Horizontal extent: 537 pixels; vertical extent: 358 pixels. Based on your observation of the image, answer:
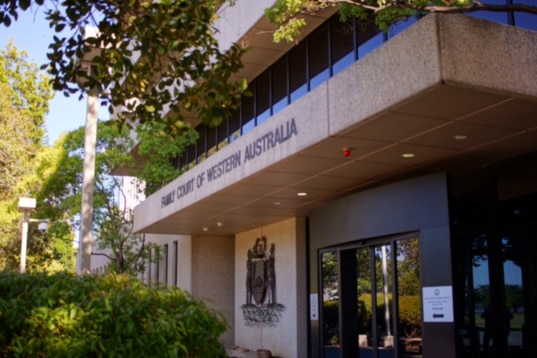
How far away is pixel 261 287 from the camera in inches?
806

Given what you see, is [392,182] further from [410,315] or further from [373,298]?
[410,315]

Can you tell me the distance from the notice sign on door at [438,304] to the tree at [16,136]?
69.0 feet

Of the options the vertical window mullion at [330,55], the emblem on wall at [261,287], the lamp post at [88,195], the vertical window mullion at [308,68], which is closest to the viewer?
the vertical window mullion at [330,55]

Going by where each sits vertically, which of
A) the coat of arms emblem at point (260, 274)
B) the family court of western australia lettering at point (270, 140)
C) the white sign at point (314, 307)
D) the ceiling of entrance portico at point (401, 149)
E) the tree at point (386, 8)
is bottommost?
the white sign at point (314, 307)

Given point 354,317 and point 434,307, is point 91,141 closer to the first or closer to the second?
point 354,317

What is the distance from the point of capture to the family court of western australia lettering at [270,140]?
11688mm

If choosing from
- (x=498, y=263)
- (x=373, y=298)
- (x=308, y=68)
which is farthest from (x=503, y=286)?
(x=308, y=68)

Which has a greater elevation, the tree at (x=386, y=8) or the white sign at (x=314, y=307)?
the tree at (x=386, y=8)

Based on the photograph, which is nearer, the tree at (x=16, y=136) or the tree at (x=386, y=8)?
the tree at (x=386, y=8)

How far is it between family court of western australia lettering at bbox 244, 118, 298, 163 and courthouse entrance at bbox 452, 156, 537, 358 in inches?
123

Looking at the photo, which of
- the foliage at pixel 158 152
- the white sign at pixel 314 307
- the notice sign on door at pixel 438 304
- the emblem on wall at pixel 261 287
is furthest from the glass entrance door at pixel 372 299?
the foliage at pixel 158 152

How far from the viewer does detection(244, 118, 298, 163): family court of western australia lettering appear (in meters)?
11.7

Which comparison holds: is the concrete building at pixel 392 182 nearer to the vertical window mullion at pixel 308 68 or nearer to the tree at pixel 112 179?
the vertical window mullion at pixel 308 68

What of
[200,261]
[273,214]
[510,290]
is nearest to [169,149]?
[200,261]
